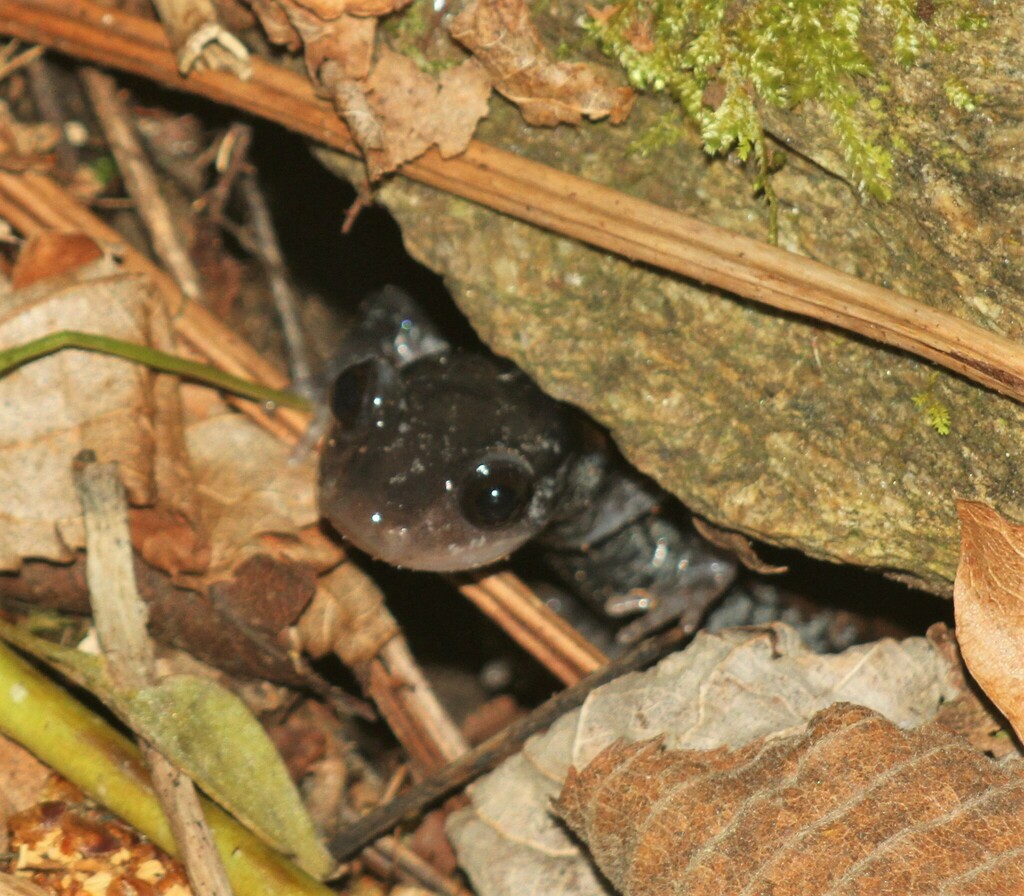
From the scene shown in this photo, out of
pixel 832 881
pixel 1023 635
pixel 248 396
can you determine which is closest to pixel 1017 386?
pixel 1023 635

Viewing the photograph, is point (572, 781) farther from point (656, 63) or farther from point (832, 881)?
point (656, 63)

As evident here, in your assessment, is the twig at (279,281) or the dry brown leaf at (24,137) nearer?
the dry brown leaf at (24,137)

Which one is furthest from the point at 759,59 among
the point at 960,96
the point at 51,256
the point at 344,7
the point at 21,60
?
the point at 21,60

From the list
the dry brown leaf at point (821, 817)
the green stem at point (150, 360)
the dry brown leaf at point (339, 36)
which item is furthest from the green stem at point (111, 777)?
the dry brown leaf at point (339, 36)

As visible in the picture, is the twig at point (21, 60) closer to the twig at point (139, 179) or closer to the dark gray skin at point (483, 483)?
the twig at point (139, 179)

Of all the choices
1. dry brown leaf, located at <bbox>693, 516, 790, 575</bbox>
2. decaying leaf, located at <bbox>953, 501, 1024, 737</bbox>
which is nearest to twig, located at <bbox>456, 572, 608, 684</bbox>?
dry brown leaf, located at <bbox>693, 516, 790, 575</bbox>

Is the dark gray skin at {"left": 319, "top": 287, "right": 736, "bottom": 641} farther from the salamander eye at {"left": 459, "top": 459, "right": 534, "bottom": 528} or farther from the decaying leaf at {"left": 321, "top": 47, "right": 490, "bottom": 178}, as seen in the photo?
the decaying leaf at {"left": 321, "top": 47, "right": 490, "bottom": 178}

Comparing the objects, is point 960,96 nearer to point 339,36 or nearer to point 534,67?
point 534,67
